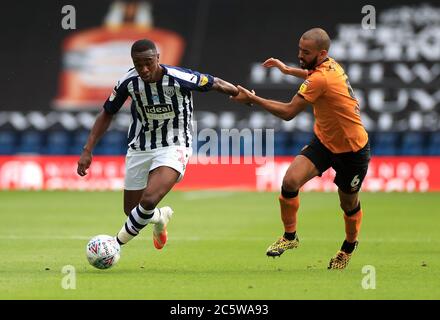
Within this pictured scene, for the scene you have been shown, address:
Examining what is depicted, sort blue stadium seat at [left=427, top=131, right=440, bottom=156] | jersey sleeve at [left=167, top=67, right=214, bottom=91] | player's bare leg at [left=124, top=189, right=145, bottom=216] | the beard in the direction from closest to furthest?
the beard
jersey sleeve at [left=167, top=67, right=214, bottom=91]
player's bare leg at [left=124, top=189, right=145, bottom=216]
blue stadium seat at [left=427, top=131, right=440, bottom=156]

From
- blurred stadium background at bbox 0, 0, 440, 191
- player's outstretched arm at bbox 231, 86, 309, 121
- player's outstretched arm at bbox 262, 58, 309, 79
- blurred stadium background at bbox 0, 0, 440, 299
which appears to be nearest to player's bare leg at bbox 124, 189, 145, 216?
player's outstretched arm at bbox 231, 86, 309, 121

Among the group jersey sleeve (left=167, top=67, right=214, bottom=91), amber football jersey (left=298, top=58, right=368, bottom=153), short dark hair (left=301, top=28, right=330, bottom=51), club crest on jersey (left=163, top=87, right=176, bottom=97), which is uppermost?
short dark hair (left=301, top=28, right=330, bottom=51)

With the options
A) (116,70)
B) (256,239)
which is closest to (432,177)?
(116,70)

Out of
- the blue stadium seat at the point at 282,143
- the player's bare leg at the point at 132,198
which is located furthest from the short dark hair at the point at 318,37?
the blue stadium seat at the point at 282,143

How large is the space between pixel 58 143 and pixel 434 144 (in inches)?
312

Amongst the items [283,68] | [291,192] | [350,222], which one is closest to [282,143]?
[283,68]

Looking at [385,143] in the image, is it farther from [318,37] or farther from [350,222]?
[318,37]

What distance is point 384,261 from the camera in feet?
35.3

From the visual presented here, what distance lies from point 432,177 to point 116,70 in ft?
22.9

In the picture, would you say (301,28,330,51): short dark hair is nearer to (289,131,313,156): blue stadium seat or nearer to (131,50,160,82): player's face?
(131,50,160,82): player's face

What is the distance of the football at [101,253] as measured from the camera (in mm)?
9625

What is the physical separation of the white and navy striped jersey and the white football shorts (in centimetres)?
7

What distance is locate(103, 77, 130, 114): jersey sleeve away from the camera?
10.3 meters
